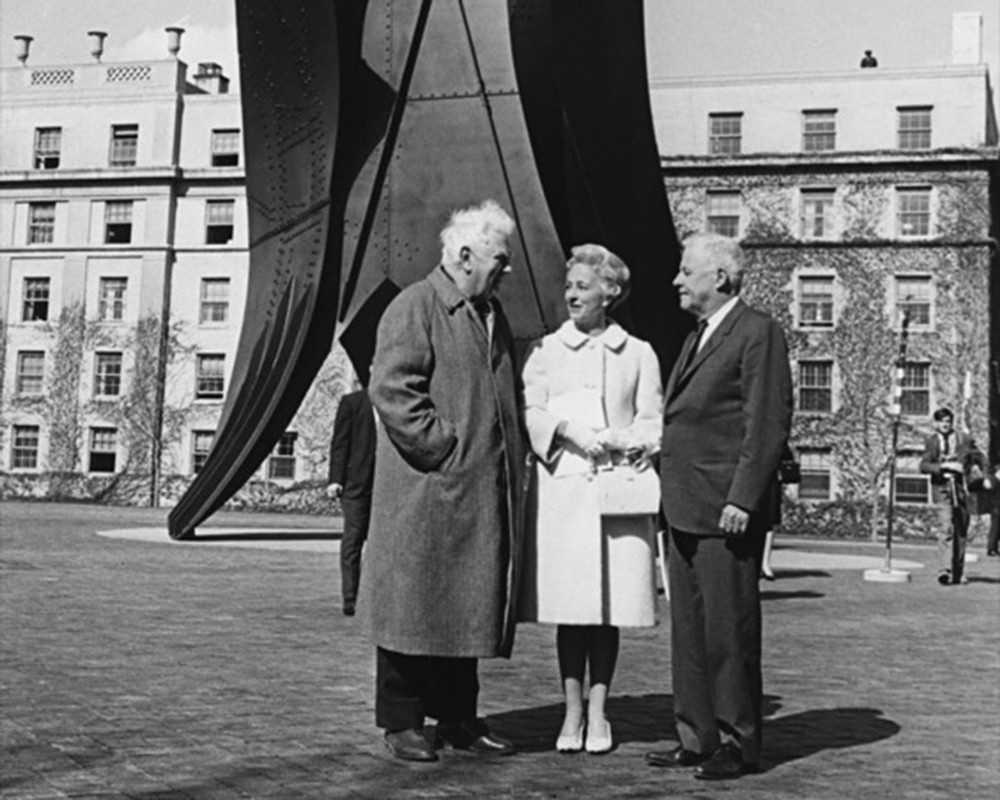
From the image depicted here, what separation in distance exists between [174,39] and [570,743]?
156ft

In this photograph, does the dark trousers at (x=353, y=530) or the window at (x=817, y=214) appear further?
the window at (x=817, y=214)

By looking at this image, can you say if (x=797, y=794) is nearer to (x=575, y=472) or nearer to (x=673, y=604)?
(x=673, y=604)

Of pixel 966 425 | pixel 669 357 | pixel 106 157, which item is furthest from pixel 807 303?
pixel 669 357

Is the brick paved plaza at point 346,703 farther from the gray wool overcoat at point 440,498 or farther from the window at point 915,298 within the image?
the window at point 915,298

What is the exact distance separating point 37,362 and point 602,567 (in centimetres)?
4370

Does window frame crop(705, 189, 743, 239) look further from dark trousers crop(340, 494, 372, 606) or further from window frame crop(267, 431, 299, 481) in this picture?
dark trousers crop(340, 494, 372, 606)

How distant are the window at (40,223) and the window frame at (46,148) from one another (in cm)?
133

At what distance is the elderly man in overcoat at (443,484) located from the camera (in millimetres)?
4922

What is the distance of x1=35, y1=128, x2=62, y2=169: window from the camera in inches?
1858

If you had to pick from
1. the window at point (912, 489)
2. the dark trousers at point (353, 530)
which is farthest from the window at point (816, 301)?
the dark trousers at point (353, 530)

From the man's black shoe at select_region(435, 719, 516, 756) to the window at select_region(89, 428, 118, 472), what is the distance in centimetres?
4100

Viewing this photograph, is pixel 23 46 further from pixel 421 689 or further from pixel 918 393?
pixel 421 689

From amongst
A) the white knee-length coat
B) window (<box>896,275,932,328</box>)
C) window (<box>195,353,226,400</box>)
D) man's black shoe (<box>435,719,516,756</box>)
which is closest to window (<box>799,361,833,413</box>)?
window (<box>896,275,932,328</box>)

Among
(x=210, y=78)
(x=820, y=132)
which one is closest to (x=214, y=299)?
(x=210, y=78)
